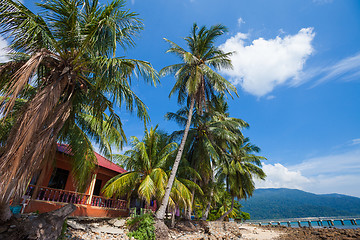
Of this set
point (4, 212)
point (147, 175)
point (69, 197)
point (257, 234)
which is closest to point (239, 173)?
point (257, 234)

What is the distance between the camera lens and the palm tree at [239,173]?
17.9 metres

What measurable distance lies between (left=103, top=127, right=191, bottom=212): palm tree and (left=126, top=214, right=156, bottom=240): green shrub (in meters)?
0.79

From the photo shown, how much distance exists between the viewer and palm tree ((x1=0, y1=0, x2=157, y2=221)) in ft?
11.7

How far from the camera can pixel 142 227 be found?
8.21 metres

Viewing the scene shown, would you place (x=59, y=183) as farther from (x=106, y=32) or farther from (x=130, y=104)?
(x=106, y=32)

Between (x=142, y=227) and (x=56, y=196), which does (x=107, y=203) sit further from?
(x=142, y=227)

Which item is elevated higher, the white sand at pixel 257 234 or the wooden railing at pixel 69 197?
the wooden railing at pixel 69 197

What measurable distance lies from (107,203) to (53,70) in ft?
28.9

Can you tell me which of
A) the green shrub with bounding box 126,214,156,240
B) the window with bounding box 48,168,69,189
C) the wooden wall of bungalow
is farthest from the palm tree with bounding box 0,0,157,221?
the window with bounding box 48,168,69,189

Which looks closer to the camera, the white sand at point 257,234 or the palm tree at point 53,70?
the palm tree at point 53,70

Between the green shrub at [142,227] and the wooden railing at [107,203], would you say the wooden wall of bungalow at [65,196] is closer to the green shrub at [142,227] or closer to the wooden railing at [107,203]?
the wooden railing at [107,203]

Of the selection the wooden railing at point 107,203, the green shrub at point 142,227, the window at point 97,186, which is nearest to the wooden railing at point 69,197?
the wooden railing at point 107,203

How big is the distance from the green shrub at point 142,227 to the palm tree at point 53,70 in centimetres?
512

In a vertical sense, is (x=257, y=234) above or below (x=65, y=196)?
below
